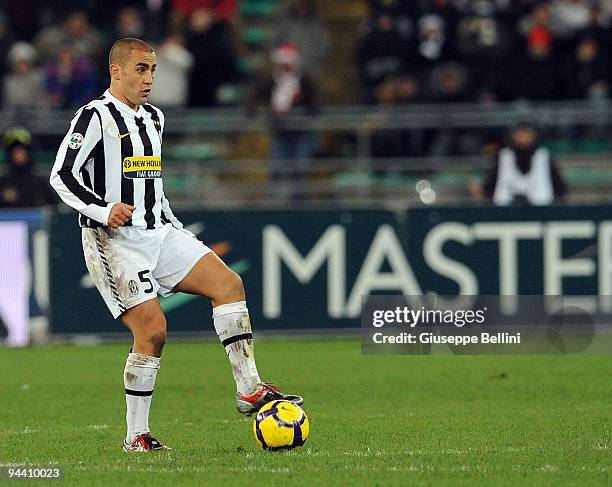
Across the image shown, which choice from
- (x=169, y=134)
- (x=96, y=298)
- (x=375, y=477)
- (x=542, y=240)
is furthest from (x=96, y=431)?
(x=169, y=134)

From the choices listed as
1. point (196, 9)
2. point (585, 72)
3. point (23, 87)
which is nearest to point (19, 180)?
point (23, 87)

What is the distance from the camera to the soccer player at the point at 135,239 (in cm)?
782

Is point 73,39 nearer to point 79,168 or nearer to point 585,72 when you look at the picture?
point 585,72

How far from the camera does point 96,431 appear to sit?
898cm

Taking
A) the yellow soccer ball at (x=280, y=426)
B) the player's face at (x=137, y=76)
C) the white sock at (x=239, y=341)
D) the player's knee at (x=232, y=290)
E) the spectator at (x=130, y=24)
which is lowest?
the yellow soccer ball at (x=280, y=426)

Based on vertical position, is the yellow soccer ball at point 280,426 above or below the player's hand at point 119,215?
below

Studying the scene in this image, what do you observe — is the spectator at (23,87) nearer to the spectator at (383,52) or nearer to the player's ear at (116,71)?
the spectator at (383,52)

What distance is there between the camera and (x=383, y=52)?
19.1 m

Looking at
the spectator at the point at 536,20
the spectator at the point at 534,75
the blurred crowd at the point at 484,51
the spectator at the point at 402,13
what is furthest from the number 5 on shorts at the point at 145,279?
the spectator at the point at 536,20

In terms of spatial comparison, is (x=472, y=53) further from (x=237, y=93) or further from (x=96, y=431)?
(x=96, y=431)

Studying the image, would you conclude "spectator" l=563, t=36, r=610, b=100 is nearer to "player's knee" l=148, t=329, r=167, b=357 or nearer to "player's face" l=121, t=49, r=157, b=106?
"player's face" l=121, t=49, r=157, b=106

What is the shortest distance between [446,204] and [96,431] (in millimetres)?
7084

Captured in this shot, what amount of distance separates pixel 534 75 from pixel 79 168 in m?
11.5

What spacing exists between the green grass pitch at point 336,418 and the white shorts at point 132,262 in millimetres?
875
